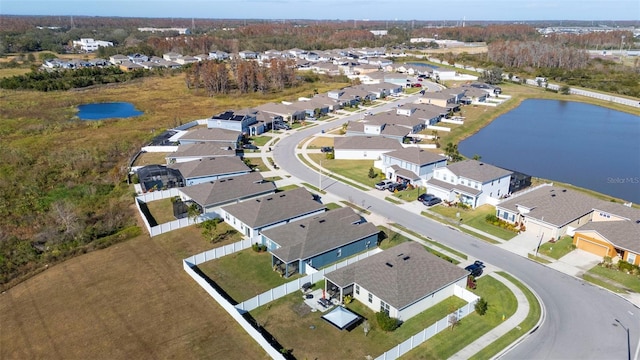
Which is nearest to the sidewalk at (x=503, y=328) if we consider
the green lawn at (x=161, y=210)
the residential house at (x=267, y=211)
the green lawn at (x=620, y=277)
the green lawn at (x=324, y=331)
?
the green lawn at (x=324, y=331)

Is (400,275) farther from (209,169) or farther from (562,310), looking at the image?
(209,169)

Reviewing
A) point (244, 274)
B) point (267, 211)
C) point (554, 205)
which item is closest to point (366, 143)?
point (267, 211)

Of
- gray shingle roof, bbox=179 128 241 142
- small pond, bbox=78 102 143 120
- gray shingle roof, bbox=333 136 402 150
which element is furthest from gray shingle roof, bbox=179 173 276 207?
small pond, bbox=78 102 143 120

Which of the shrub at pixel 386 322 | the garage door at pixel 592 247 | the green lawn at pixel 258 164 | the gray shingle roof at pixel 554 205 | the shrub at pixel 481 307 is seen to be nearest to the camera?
the shrub at pixel 386 322

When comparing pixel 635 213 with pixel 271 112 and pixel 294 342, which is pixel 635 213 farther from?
pixel 271 112

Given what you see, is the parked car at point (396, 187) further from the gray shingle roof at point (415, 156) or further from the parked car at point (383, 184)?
the gray shingle roof at point (415, 156)

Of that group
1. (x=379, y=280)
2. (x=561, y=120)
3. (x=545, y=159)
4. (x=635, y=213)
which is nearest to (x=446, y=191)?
(x=635, y=213)
